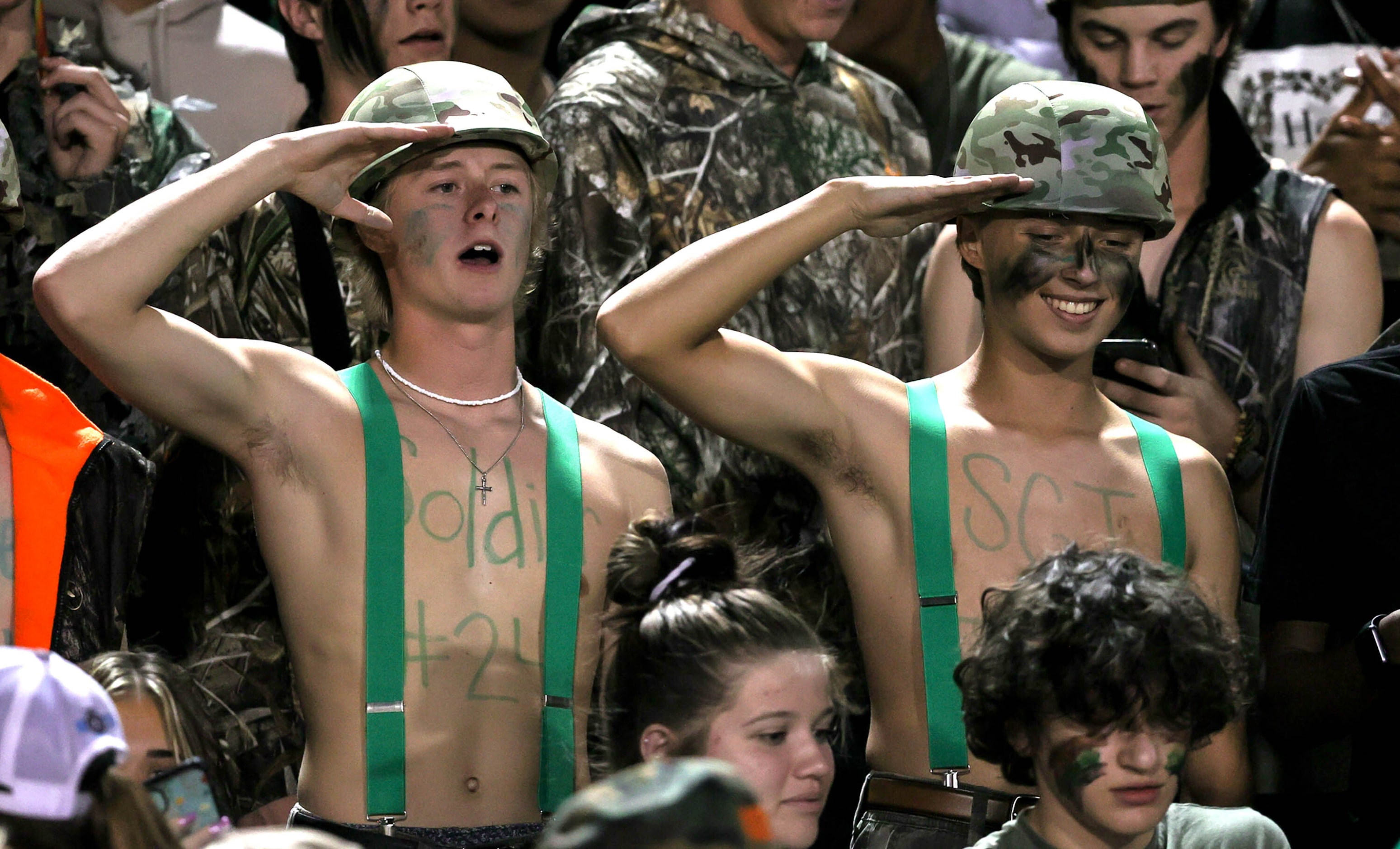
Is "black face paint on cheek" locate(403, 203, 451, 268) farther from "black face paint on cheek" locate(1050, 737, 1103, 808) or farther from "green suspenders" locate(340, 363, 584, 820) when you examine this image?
"black face paint on cheek" locate(1050, 737, 1103, 808)

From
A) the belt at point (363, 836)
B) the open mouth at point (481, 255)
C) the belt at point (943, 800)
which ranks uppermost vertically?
the open mouth at point (481, 255)

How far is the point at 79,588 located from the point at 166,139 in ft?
4.11

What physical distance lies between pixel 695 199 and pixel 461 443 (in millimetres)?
1007

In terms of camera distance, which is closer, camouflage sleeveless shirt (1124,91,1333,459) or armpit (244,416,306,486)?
armpit (244,416,306,486)

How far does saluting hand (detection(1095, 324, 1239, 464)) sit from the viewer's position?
385cm

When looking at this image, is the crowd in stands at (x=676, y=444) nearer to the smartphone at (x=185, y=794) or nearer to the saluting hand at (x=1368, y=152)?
the smartphone at (x=185, y=794)

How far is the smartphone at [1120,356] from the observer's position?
3.91m

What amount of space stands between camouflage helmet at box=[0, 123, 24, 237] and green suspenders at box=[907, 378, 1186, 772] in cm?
168

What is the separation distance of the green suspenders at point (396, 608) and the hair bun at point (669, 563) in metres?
0.21

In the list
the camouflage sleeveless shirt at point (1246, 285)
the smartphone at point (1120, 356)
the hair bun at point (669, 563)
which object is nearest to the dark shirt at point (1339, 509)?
the smartphone at point (1120, 356)

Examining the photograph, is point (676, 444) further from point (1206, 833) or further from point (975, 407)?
point (1206, 833)

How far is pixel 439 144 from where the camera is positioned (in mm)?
3369

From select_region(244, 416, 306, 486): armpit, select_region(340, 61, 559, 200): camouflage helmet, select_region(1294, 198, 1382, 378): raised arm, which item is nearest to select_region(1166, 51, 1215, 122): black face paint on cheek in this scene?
select_region(1294, 198, 1382, 378): raised arm

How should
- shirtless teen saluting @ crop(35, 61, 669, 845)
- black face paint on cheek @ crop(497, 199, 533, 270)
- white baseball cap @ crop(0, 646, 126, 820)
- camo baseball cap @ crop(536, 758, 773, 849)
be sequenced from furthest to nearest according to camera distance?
black face paint on cheek @ crop(497, 199, 533, 270), shirtless teen saluting @ crop(35, 61, 669, 845), white baseball cap @ crop(0, 646, 126, 820), camo baseball cap @ crop(536, 758, 773, 849)
